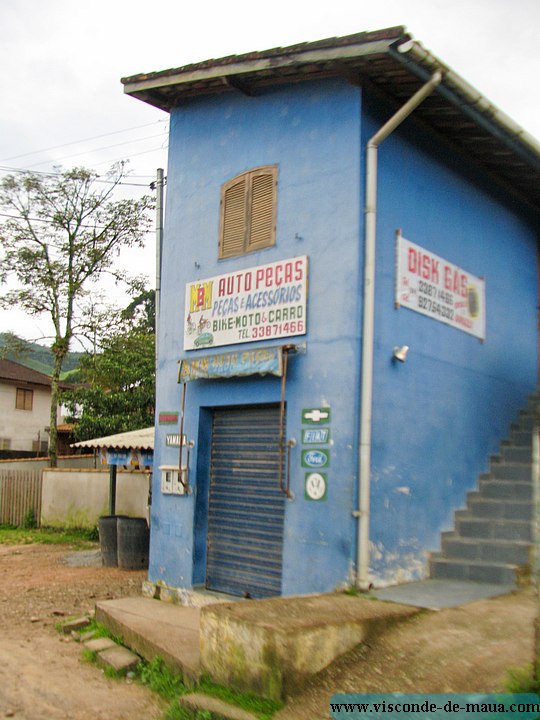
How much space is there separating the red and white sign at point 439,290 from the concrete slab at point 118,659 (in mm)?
4531

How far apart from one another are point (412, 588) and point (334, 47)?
552 centimetres

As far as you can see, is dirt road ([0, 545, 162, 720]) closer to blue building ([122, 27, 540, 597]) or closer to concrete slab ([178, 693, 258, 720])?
concrete slab ([178, 693, 258, 720])

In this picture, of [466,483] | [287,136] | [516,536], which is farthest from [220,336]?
[516,536]

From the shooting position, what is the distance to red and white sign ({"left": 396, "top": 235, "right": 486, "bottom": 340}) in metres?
8.41

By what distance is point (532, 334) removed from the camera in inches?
447

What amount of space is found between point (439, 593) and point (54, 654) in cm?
385

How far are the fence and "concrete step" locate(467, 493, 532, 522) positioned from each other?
560 inches

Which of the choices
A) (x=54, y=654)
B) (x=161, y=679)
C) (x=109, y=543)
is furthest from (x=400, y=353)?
(x=109, y=543)

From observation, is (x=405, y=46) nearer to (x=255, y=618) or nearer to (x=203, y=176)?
(x=203, y=176)

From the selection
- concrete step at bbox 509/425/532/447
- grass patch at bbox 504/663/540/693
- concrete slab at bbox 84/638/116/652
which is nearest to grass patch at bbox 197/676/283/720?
grass patch at bbox 504/663/540/693

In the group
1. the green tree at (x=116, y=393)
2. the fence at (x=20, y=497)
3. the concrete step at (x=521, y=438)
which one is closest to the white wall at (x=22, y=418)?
the green tree at (x=116, y=393)

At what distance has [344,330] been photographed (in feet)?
25.5

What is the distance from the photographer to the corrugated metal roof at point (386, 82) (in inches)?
293

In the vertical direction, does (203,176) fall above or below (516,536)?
above
